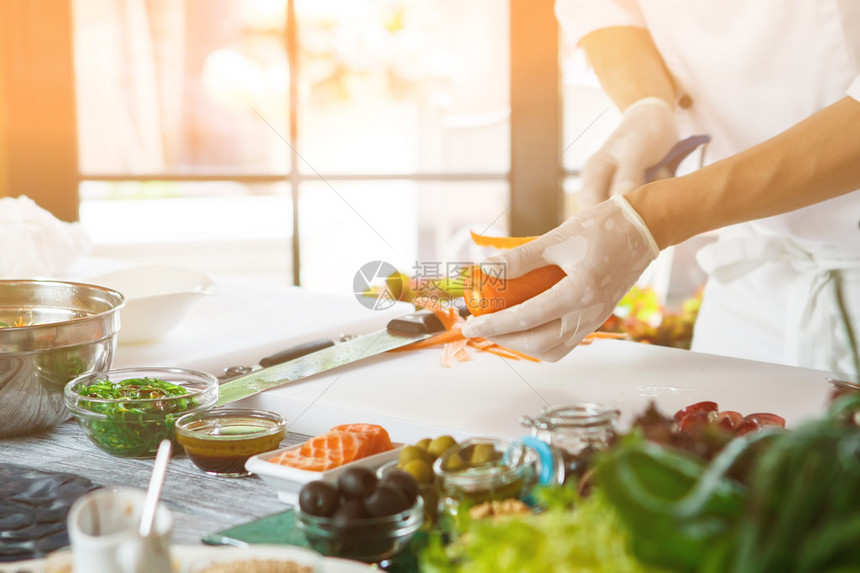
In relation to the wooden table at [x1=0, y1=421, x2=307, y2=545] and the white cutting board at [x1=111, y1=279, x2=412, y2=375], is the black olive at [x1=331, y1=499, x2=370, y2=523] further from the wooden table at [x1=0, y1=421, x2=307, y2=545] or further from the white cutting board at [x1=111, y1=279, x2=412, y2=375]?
the white cutting board at [x1=111, y1=279, x2=412, y2=375]

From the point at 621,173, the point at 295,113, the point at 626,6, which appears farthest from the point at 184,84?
the point at 621,173

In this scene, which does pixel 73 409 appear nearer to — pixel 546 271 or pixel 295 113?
pixel 546 271

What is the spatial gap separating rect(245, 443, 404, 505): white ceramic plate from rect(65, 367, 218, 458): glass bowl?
0.16m

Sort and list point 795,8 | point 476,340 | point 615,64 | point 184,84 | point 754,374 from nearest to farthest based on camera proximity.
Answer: point 754,374 → point 476,340 → point 795,8 → point 615,64 → point 184,84

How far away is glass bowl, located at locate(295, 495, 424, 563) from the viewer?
2.28 feet

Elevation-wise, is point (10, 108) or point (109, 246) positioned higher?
point (10, 108)

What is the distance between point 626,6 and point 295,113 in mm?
1710

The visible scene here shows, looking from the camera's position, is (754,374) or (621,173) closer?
(754,374)

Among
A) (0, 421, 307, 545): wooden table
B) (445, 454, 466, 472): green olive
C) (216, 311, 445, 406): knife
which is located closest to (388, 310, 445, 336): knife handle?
(216, 311, 445, 406): knife

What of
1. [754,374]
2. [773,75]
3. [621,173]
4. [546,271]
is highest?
[773,75]

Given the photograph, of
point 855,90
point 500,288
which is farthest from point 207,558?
point 855,90

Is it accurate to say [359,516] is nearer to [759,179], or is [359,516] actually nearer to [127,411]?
[127,411]

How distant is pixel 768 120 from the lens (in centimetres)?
170

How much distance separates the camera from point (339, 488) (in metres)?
0.73
